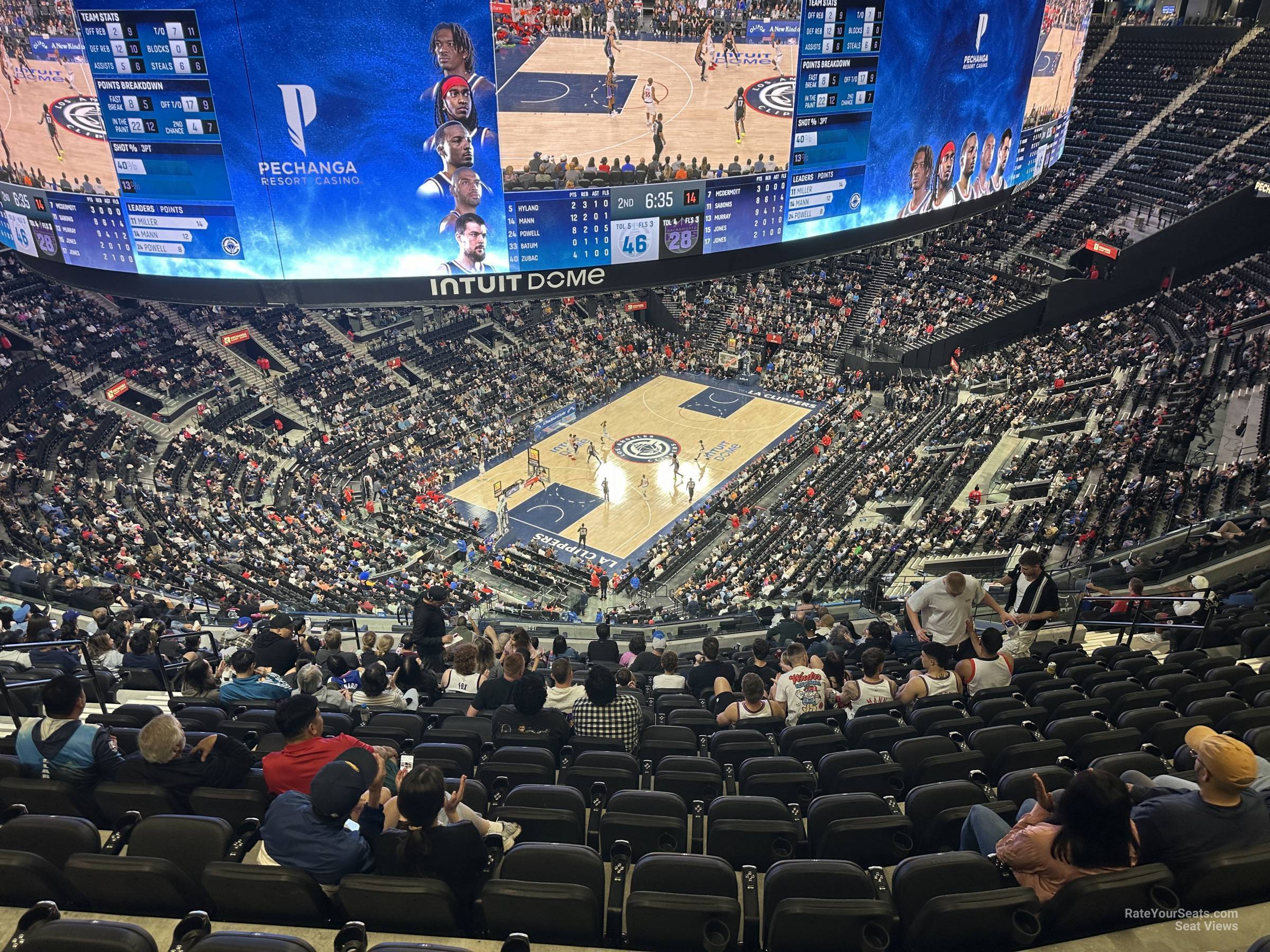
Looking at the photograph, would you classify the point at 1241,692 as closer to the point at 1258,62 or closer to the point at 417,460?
the point at 417,460

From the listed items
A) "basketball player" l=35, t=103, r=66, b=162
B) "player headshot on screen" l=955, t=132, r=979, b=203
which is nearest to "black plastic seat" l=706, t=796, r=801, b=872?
"basketball player" l=35, t=103, r=66, b=162

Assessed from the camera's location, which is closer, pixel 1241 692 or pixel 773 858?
pixel 773 858

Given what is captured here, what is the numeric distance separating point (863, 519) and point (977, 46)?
17582 millimetres

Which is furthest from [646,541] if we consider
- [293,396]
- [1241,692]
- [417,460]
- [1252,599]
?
[1241,692]

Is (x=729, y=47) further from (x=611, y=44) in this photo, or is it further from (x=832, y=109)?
(x=832, y=109)

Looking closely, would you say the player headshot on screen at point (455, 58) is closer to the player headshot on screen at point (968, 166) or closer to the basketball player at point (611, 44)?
the basketball player at point (611, 44)

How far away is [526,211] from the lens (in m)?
23.9

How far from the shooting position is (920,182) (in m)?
29.8

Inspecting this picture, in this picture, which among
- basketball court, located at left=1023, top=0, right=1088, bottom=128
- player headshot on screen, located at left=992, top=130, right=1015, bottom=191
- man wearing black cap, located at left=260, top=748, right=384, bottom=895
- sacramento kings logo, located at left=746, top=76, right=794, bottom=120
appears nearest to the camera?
man wearing black cap, located at left=260, top=748, right=384, bottom=895

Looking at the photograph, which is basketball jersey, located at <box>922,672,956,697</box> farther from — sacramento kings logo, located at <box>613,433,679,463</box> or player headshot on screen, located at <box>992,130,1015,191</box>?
player headshot on screen, located at <box>992,130,1015,191</box>

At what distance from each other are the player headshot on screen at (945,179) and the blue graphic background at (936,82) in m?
0.33

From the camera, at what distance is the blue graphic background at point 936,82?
26.8m

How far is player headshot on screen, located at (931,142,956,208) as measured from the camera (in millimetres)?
30188

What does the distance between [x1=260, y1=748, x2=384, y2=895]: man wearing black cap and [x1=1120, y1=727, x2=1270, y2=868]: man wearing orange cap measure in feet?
14.1
